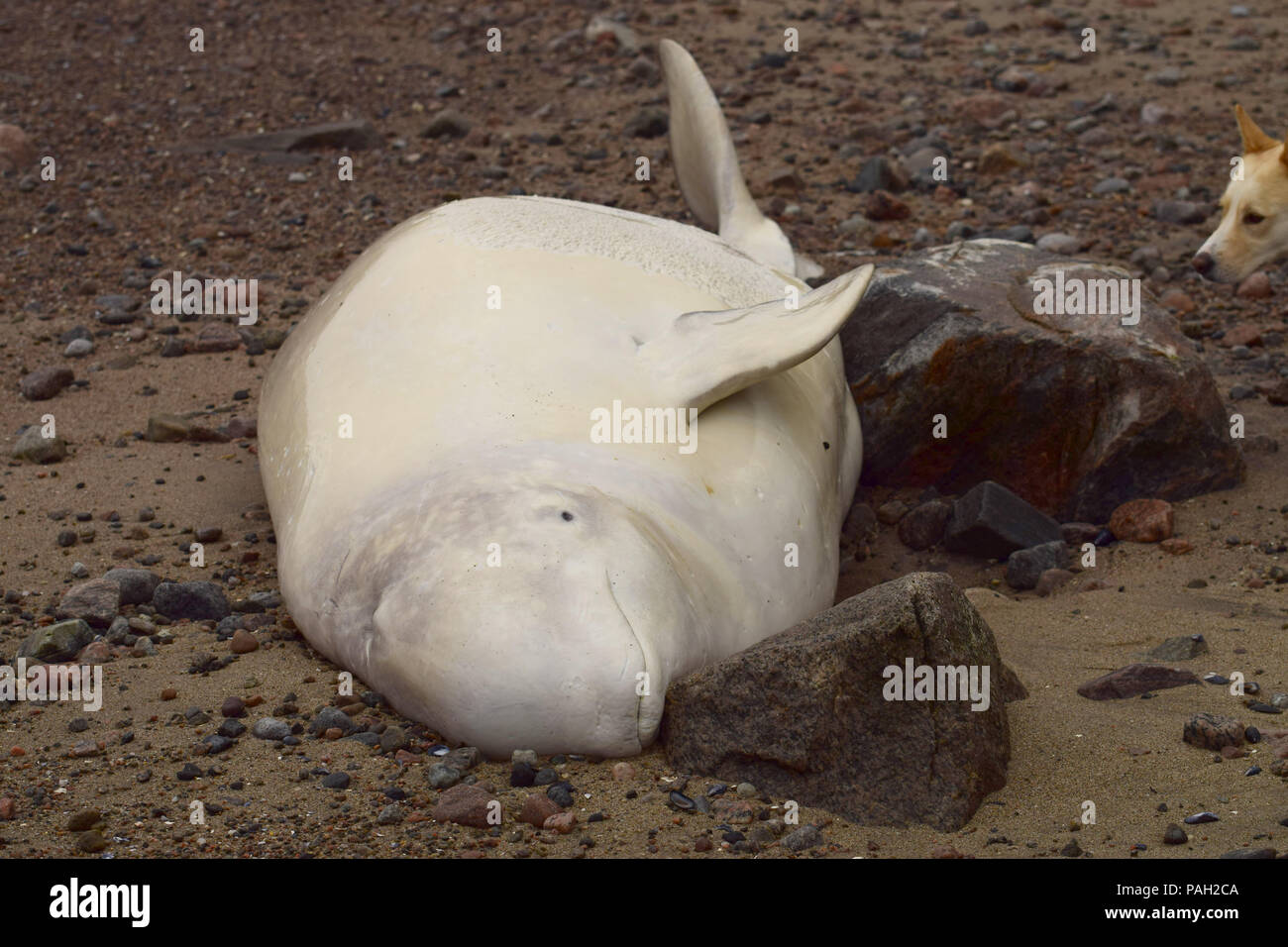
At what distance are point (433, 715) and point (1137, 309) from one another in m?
3.20

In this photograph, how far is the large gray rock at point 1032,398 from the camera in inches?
212

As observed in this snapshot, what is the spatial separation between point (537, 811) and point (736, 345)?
1.51 meters

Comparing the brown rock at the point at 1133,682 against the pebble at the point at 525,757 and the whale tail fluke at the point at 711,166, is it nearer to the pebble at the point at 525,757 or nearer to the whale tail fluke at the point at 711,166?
the pebble at the point at 525,757

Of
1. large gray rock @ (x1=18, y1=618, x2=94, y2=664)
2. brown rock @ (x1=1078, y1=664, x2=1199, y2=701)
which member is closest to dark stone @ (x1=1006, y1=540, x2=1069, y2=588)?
brown rock @ (x1=1078, y1=664, x2=1199, y2=701)

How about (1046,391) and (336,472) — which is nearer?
(336,472)

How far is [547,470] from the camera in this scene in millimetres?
3756

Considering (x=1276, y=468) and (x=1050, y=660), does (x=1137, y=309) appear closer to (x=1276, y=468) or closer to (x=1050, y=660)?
(x=1276, y=468)

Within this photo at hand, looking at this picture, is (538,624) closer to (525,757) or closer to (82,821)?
(525,757)

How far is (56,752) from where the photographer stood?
368cm

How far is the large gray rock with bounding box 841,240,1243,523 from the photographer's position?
17.7 ft

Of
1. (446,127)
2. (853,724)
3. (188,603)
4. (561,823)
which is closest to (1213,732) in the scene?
(853,724)

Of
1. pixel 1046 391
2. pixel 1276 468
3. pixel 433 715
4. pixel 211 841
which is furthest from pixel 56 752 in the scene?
pixel 1276 468

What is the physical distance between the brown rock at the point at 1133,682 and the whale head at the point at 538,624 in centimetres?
113

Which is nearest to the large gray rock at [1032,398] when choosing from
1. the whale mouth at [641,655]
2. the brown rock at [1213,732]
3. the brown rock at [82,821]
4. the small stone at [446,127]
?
the brown rock at [1213,732]
